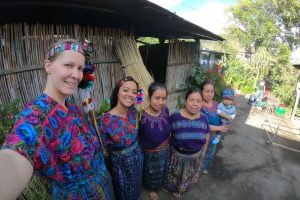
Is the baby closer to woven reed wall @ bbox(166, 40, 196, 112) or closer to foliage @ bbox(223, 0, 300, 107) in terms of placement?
woven reed wall @ bbox(166, 40, 196, 112)

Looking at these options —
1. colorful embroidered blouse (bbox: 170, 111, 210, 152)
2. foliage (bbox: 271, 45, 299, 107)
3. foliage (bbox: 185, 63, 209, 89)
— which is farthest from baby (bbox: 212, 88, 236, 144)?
foliage (bbox: 271, 45, 299, 107)

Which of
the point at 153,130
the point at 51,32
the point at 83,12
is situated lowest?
the point at 153,130

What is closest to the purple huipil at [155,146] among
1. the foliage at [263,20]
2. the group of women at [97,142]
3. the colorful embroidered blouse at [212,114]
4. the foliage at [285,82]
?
the group of women at [97,142]

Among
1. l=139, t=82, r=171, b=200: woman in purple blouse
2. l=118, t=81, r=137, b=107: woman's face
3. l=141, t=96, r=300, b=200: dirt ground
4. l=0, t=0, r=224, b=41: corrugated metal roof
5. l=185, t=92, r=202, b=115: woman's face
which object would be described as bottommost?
l=141, t=96, r=300, b=200: dirt ground

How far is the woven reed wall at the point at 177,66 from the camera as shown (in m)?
6.18

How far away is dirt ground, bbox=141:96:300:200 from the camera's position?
3670mm

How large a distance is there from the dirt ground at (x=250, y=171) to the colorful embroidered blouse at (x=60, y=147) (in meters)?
1.93

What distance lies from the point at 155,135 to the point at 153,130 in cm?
8

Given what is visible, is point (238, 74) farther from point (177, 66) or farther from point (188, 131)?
point (188, 131)

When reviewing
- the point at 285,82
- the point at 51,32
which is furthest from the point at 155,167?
the point at 285,82

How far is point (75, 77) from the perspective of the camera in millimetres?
1363

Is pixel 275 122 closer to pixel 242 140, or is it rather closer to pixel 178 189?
pixel 242 140

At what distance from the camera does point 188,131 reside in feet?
9.36

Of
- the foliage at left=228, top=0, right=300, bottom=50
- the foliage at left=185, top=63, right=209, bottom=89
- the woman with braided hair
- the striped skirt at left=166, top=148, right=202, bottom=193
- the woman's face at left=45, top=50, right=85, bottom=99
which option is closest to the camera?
the woman with braided hair
